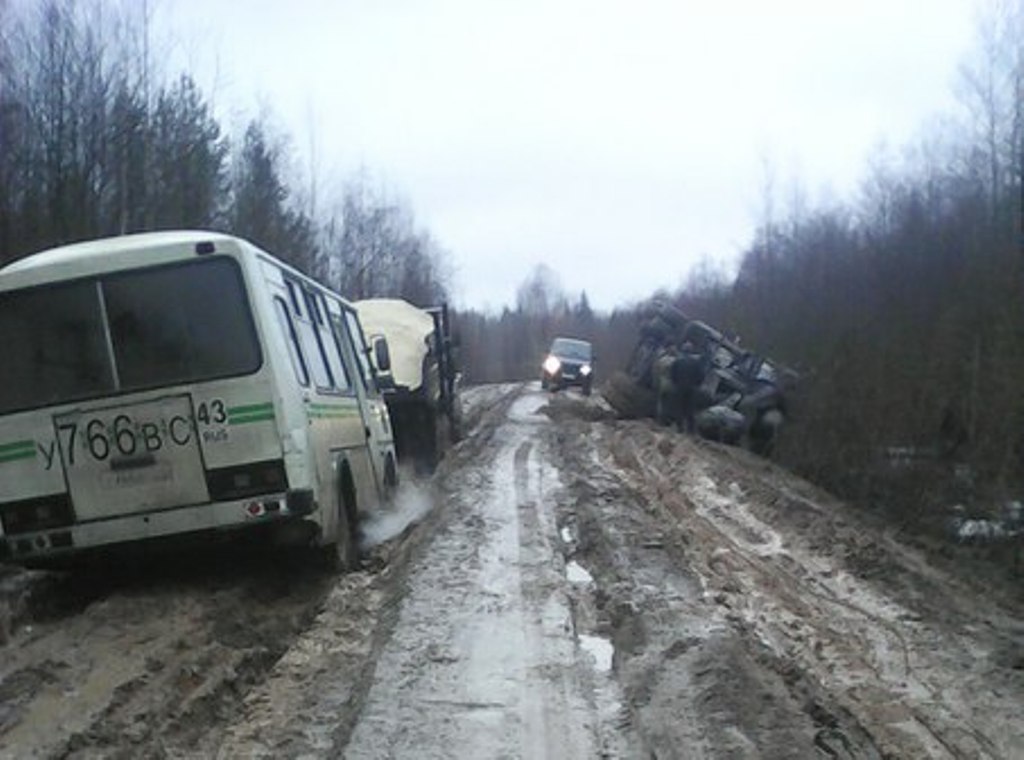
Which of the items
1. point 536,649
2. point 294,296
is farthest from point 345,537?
point 536,649

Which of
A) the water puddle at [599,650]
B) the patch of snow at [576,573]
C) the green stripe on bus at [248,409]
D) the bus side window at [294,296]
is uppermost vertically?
the bus side window at [294,296]

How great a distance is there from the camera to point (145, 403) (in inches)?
340

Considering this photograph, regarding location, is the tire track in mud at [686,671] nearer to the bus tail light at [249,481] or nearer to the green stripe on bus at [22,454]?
the bus tail light at [249,481]

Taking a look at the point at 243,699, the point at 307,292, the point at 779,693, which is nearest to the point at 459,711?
the point at 243,699

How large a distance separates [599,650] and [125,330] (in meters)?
4.19

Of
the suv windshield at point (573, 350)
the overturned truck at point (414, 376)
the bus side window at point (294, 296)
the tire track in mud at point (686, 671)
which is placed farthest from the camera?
the suv windshield at point (573, 350)

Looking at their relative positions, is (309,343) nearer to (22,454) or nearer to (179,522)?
(179,522)

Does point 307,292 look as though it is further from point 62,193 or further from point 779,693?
point 62,193

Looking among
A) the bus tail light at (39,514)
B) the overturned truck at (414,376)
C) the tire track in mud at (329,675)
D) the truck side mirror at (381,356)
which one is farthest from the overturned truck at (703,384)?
the bus tail light at (39,514)

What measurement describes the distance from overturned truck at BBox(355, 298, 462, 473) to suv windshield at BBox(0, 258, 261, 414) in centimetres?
942

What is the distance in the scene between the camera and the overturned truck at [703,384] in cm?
2208

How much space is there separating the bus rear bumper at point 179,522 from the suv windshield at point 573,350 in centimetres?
3849

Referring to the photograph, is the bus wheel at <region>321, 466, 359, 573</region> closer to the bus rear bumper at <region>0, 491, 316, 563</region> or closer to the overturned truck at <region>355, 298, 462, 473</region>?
the bus rear bumper at <region>0, 491, 316, 563</region>

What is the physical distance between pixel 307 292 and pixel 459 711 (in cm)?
596
